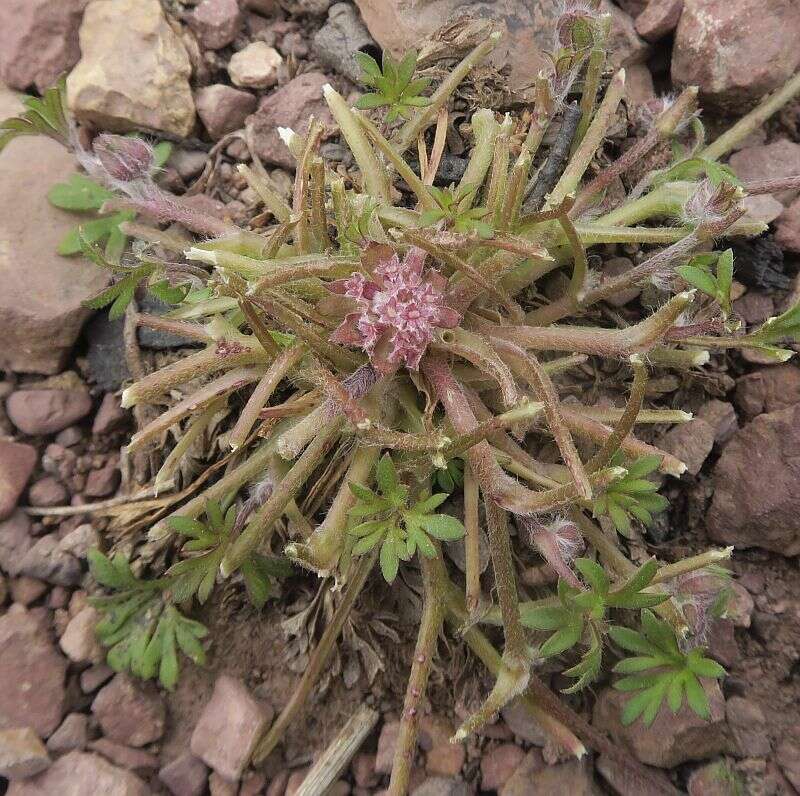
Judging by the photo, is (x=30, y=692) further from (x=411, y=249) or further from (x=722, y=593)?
(x=722, y=593)

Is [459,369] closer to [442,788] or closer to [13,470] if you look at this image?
[442,788]

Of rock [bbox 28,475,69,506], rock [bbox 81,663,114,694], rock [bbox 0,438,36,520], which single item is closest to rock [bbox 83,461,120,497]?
rock [bbox 28,475,69,506]

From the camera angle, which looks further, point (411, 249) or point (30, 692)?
point (30, 692)

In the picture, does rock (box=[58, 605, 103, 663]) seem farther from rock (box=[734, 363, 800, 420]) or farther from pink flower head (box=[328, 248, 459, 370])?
rock (box=[734, 363, 800, 420])

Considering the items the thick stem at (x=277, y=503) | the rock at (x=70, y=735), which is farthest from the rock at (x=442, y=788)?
the rock at (x=70, y=735)

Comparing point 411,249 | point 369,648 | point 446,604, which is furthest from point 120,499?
point 411,249

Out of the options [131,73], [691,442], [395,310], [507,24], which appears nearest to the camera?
[395,310]

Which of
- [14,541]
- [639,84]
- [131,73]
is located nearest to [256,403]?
[14,541]

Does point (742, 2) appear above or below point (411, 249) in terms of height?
above
